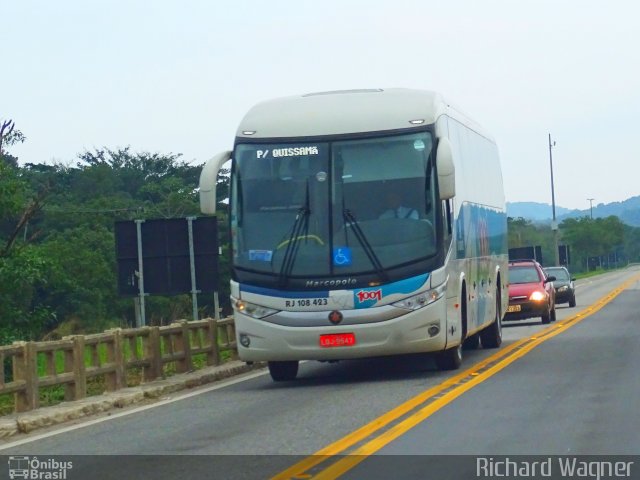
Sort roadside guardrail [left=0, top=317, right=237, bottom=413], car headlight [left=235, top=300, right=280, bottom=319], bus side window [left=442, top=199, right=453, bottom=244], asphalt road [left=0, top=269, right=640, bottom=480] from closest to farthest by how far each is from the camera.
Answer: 1. asphalt road [left=0, top=269, right=640, bottom=480]
2. roadside guardrail [left=0, top=317, right=237, bottom=413]
3. car headlight [left=235, top=300, right=280, bottom=319]
4. bus side window [left=442, top=199, right=453, bottom=244]

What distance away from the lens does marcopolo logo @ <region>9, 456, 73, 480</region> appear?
10719 mm

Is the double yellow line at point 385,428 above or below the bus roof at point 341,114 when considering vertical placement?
below

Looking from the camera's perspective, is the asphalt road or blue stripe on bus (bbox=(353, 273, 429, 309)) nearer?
the asphalt road

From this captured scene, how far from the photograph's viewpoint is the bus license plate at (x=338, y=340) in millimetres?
17016

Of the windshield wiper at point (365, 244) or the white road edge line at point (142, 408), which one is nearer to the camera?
the white road edge line at point (142, 408)

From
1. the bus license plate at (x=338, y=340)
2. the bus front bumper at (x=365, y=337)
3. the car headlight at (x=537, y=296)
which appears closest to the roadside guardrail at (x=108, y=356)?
the bus front bumper at (x=365, y=337)

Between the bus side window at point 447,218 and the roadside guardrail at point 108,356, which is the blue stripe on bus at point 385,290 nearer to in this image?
the bus side window at point 447,218

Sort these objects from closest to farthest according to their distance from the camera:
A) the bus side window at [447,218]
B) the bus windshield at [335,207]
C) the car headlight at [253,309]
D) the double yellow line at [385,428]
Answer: the double yellow line at [385,428] < the bus windshield at [335,207] < the car headlight at [253,309] < the bus side window at [447,218]

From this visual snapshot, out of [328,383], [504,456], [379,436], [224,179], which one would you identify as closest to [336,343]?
[328,383]

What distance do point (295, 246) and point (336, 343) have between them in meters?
1.31

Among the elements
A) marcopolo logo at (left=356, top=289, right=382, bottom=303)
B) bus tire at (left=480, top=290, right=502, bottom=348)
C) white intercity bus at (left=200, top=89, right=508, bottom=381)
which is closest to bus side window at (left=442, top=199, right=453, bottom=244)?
white intercity bus at (left=200, top=89, right=508, bottom=381)

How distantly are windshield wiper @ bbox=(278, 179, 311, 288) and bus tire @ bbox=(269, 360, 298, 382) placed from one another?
179 cm

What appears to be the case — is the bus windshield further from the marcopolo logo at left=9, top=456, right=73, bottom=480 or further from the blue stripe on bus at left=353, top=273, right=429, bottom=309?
the marcopolo logo at left=9, top=456, right=73, bottom=480

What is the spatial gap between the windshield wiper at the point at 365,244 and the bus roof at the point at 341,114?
1.13 m
